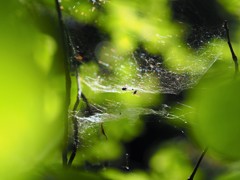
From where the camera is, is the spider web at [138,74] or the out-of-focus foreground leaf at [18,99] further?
the spider web at [138,74]

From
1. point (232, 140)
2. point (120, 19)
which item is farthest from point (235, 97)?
point (120, 19)

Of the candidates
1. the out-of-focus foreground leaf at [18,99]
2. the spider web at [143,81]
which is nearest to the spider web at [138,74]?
the spider web at [143,81]

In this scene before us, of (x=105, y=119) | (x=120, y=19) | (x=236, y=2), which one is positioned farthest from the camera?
(x=120, y=19)

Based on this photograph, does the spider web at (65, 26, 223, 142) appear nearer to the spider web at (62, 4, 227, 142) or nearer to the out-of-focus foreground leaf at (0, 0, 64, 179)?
the spider web at (62, 4, 227, 142)

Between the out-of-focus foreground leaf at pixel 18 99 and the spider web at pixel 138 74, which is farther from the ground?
the spider web at pixel 138 74

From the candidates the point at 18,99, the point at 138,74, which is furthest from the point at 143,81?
the point at 18,99

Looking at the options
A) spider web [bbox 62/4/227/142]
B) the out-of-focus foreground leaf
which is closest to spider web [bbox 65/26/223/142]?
spider web [bbox 62/4/227/142]

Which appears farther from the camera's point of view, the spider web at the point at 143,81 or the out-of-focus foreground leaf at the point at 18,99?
the spider web at the point at 143,81

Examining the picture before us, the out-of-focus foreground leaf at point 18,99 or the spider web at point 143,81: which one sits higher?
the spider web at point 143,81

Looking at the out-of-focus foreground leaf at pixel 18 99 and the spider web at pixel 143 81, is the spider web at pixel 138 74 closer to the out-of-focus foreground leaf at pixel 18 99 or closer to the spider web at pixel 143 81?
the spider web at pixel 143 81

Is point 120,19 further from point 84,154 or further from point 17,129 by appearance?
point 17,129

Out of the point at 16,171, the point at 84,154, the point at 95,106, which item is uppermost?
the point at 95,106
